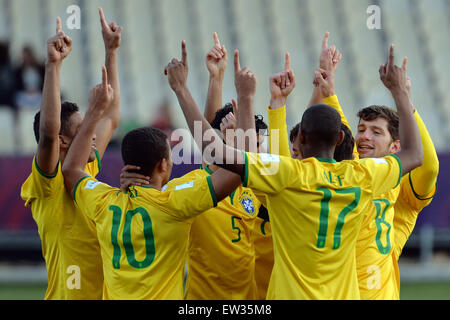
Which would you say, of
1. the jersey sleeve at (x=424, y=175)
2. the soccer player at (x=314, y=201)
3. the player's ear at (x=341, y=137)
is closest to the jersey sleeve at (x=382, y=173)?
the soccer player at (x=314, y=201)

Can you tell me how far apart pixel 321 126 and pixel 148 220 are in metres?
1.18

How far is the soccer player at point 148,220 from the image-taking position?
371cm

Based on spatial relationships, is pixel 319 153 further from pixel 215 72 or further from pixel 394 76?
pixel 215 72

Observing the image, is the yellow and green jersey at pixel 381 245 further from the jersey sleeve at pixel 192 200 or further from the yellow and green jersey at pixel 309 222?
the jersey sleeve at pixel 192 200

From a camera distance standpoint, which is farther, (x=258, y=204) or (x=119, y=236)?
(x=258, y=204)

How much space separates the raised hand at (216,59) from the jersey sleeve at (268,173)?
1277 millimetres

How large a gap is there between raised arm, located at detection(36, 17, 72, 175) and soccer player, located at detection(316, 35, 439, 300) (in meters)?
1.92

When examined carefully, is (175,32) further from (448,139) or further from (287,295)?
(287,295)

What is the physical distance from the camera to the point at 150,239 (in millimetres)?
3742

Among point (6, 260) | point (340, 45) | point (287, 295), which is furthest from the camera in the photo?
point (340, 45)

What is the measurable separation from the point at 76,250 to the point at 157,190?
0.76m

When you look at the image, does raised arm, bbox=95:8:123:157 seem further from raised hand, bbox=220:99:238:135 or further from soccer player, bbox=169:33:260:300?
raised hand, bbox=220:99:238:135
